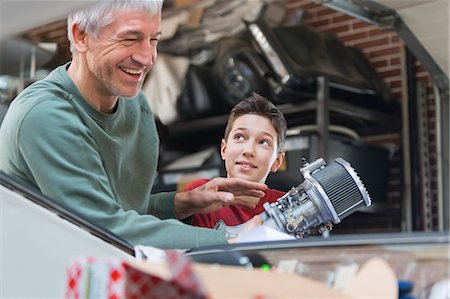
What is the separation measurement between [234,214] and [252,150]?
0.13 meters

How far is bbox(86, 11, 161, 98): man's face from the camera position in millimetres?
1582

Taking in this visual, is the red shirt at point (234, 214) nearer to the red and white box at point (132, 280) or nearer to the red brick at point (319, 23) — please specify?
the red and white box at point (132, 280)

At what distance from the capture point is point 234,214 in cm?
168

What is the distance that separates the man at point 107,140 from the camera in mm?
1460

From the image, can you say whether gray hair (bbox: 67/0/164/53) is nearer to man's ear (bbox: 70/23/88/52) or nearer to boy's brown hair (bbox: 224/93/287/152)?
man's ear (bbox: 70/23/88/52)

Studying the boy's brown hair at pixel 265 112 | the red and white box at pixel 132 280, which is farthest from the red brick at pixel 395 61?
the red and white box at pixel 132 280

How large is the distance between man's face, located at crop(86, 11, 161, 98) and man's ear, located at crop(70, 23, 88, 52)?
1 centimetres

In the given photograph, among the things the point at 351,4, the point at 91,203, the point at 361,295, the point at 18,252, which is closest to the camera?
the point at 361,295

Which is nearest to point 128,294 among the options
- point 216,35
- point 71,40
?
point 71,40

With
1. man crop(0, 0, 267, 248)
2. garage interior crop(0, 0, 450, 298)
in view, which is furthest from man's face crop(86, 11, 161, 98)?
garage interior crop(0, 0, 450, 298)

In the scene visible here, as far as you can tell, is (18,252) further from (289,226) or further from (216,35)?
(216,35)

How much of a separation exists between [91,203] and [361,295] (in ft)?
1.74

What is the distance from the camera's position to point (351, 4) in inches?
123

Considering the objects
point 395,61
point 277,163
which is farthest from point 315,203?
point 395,61
